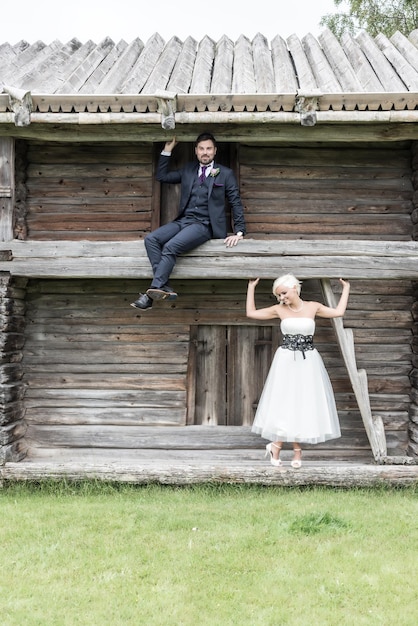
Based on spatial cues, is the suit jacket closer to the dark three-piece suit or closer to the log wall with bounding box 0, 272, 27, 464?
the dark three-piece suit

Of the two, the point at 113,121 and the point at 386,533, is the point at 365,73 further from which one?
the point at 386,533

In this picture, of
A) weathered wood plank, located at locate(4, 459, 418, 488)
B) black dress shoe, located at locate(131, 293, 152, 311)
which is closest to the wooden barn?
weathered wood plank, located at locate(4, 459, 418, 488)

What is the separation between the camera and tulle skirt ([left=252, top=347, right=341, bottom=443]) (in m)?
5.93

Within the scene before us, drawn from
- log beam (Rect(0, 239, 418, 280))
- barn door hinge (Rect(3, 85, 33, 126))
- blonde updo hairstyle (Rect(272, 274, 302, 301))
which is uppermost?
barn door hinge (Rect(3, 85, 33, 126))

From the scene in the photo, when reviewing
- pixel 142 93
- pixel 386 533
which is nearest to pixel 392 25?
pixel 142 93

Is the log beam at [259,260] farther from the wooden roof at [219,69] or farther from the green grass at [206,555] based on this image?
the green grass at [206,555]

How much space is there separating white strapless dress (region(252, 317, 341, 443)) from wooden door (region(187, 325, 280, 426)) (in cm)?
84

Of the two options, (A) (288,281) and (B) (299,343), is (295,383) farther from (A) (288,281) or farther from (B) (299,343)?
(A) (288,281)

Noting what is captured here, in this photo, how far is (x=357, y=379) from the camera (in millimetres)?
6254

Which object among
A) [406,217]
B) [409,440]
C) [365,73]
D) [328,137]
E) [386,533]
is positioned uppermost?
[365,73]

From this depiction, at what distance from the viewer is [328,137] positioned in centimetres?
617

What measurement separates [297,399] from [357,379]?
763 millimetres

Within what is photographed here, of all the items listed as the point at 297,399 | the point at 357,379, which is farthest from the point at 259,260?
the point at 357,379

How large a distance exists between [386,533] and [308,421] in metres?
1.38
